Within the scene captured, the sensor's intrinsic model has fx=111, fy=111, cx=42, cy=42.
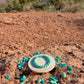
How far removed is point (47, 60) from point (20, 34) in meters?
2.42

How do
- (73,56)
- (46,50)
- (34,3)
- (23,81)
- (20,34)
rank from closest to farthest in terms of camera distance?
(23,81) → (73,56) → (46,50) → (20,34) → (34,3)

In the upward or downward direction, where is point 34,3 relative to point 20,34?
upward

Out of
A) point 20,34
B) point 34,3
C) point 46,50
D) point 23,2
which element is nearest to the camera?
point 46,50

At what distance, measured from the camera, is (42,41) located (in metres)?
4.11

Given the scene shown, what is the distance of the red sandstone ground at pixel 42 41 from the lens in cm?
246

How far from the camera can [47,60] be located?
252 cm

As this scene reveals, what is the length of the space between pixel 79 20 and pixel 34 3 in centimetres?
595

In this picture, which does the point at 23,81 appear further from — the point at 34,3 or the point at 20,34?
the point at 34,3

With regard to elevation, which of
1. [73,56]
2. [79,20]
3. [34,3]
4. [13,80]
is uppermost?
[34,3]

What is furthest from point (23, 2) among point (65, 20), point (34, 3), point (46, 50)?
point (46, 50)

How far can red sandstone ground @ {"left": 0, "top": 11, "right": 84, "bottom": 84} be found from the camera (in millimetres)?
2457

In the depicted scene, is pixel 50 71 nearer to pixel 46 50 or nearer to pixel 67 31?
pixel 46 50

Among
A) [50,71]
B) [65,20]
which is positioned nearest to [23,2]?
[65,20]

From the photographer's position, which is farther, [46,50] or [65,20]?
[65,20]
